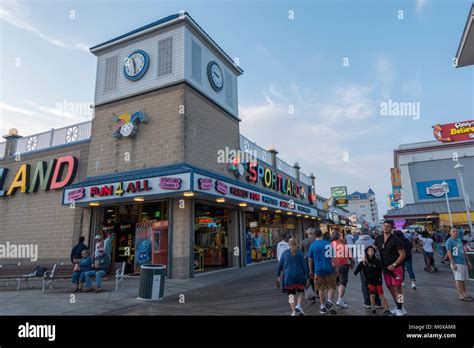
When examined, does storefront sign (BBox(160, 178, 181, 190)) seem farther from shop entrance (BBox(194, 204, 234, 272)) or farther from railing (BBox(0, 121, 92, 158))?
railing (BBox(0, 121, 92, 158))

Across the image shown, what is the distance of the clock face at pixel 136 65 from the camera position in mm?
15521

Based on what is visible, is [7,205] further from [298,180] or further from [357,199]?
[357,199]

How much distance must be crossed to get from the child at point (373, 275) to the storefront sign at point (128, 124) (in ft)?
40.2

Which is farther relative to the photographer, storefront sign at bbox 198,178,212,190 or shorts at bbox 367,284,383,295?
storefront sign at bbox 198,178,212,190

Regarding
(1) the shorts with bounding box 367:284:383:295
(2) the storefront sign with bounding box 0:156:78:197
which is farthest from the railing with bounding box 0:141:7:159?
(1) the shorts with bounding box 367:284:383:295

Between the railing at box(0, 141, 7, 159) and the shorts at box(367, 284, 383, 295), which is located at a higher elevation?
the railing at box(0, 141, 7, 159)

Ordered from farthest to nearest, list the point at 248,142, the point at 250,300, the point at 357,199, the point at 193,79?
the point at 357,199, the point at 248,142, the point at 193,79, the point at 250,300

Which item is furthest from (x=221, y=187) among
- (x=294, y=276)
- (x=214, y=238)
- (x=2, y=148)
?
(x=2, y=148)

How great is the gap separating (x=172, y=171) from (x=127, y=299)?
5444mm

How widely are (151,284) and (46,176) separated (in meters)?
12.9

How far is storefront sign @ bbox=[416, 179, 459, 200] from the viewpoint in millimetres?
35719

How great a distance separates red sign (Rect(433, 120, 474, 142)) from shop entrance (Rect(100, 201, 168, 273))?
4200cm

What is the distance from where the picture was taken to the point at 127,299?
870cm
